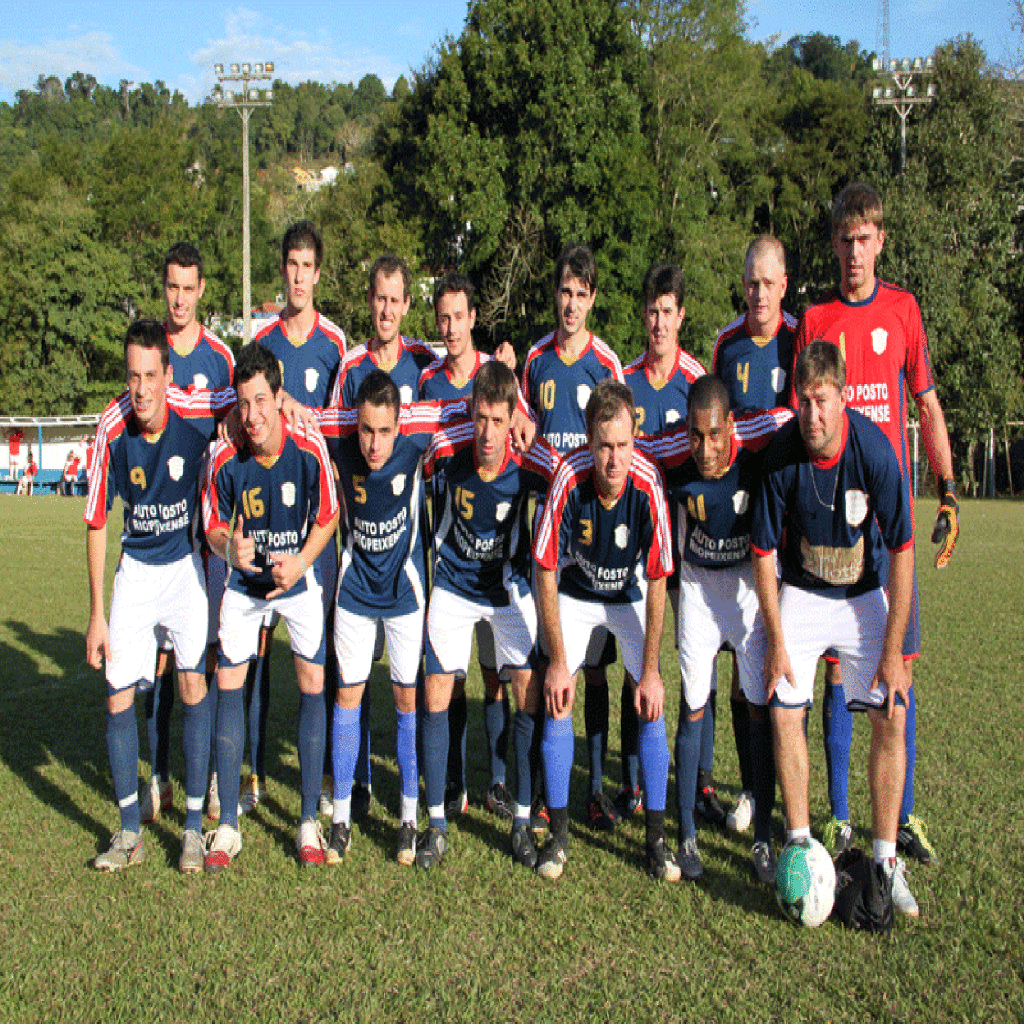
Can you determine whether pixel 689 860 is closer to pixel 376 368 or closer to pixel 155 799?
pixel 155 799

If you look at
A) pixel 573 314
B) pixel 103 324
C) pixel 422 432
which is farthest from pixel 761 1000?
pixel 103 324

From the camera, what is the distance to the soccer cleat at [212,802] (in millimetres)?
4750

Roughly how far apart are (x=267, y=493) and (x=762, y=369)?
92.8 inches

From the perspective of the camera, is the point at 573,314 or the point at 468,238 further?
the point at 468,238

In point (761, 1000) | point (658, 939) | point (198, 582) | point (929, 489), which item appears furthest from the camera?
point (929, 489)

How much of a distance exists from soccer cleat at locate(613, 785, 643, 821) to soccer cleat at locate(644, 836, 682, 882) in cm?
62

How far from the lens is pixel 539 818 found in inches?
178

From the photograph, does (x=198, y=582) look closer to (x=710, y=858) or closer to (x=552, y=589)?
(x=552, y=589)

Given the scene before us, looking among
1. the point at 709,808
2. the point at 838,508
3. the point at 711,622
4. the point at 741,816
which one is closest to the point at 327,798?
the point at 709,808

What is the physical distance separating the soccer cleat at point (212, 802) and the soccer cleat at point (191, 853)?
521mm

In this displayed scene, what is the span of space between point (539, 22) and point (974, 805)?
28.4 meters

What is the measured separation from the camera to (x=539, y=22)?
28234mm

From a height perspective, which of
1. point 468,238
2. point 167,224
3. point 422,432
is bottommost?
point 422,432

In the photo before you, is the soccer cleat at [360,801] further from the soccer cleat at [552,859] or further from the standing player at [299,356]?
the soccer cleat at [552,859]
